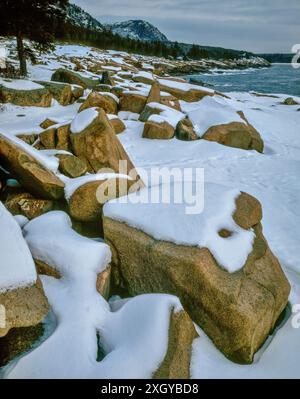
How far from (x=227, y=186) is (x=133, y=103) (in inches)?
343

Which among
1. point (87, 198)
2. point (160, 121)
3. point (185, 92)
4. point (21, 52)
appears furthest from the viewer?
point (185, 92)

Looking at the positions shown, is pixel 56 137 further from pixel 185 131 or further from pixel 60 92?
pixel 60 92

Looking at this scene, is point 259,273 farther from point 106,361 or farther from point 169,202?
point 106,361

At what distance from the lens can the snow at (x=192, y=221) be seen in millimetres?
3553

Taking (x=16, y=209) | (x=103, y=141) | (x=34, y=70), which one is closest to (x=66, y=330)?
(x=16, y=209)

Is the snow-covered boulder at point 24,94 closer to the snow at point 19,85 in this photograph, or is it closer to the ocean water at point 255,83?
the snow at point 19,85

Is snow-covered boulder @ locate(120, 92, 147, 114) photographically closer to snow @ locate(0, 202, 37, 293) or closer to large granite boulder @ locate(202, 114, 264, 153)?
large granite boulder @ locate(202, 114, 264, 153)

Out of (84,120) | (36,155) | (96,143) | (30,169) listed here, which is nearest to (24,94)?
(84,120)

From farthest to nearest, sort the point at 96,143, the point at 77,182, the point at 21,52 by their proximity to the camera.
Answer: the point at 21,52 → the point at 96,143 → the point at 77,182

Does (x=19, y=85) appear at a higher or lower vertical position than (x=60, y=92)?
higher

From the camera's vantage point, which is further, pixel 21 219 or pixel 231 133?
pixel 231 133

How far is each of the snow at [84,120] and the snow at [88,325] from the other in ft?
10.9

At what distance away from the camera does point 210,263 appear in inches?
133

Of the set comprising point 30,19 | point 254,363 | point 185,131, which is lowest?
point 254,363
